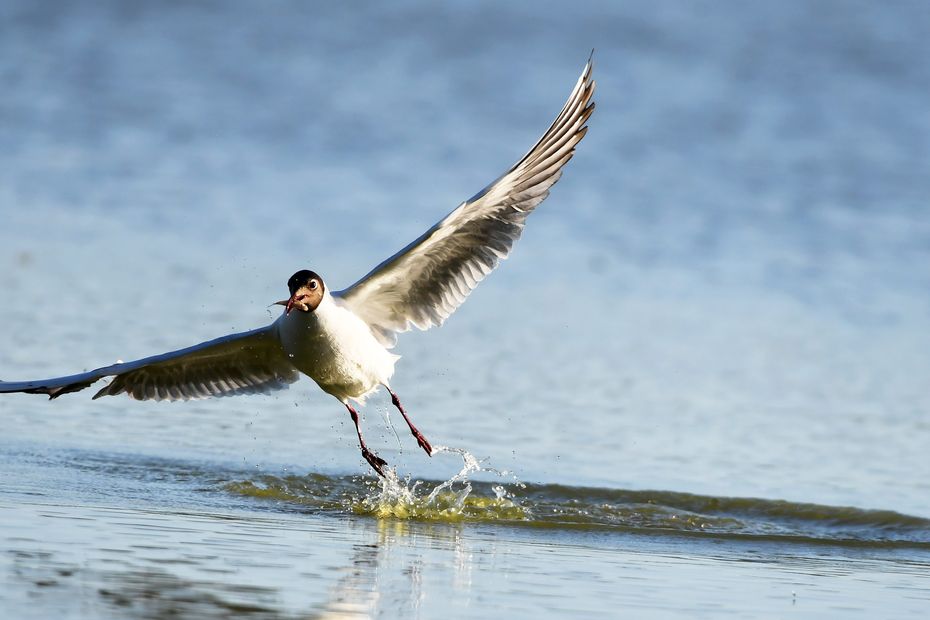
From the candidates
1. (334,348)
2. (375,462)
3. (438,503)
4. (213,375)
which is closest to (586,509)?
(438,503)

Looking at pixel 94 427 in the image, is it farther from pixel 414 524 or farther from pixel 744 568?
pixel 744 568

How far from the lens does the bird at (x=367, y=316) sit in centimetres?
880

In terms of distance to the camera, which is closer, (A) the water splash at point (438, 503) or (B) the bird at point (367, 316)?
(B) the bird at point (367, 316)

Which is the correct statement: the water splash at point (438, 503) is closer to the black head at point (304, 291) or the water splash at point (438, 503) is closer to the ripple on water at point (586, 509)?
the ripple on water at point (586, 509)

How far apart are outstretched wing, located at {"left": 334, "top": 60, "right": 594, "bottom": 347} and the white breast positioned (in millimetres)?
216

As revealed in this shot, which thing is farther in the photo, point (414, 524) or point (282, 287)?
point (282, 287)

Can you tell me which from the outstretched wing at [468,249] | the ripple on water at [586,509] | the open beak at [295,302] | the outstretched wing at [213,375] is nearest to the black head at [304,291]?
the open beak at [295,302]

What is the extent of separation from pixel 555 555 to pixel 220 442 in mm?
3863

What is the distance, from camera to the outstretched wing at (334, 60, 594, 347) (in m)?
8.98

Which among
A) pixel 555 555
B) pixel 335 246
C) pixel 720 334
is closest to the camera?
pixel 555 555

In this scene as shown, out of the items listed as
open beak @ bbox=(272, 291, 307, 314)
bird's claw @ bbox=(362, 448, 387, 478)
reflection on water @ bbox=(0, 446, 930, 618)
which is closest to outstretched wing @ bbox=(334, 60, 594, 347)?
open beak @ bbox=(272, 291, 307, 314)

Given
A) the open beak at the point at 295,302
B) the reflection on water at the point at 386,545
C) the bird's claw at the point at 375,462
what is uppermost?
the open beak at the point at 295,302

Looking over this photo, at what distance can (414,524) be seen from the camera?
8.68 m

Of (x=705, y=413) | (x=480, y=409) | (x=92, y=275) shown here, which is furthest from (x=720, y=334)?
(x=92, y=275)
